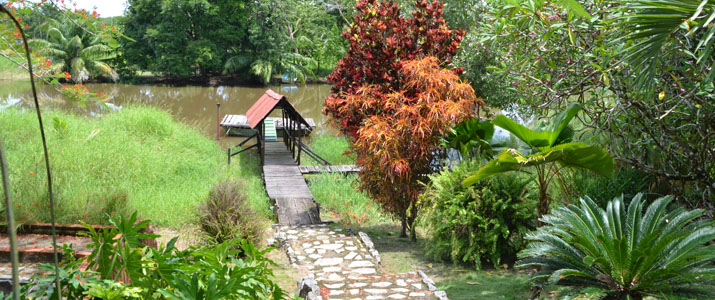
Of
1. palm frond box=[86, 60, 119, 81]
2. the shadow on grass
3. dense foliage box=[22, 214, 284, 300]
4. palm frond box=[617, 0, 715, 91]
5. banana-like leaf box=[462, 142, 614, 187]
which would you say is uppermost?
palm frond box=[86, 60, 119, 81]

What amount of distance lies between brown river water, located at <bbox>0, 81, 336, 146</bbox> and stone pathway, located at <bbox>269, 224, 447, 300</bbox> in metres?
12.4

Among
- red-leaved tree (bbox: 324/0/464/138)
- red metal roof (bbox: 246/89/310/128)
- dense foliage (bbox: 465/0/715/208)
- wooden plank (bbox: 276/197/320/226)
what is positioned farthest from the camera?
red metal roof (bbox: 246/89/310/128)

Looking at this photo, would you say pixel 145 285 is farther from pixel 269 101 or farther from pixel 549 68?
pixel 269 101

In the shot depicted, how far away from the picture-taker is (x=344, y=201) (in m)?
11.7

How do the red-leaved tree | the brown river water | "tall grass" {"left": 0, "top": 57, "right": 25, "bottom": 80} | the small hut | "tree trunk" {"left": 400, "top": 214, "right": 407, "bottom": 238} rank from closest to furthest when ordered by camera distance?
the red-leaved tree < "tree trunk" {"left": 400, "top": 214, "right": 407, "bottom": 238} < the small hut < the brown river water < "tall grass" {"left": 0, "top": 57, "right": 25, "bottom": 80}

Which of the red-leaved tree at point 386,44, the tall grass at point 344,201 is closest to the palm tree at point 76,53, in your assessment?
the tall grass at point 344,201

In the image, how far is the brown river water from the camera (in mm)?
25516

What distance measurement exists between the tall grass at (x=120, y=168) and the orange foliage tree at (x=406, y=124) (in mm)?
2712

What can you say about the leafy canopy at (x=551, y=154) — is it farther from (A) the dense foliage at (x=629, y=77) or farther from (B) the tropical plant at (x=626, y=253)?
(B) the tropical plant at (x=626, y=253)

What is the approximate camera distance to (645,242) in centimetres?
511

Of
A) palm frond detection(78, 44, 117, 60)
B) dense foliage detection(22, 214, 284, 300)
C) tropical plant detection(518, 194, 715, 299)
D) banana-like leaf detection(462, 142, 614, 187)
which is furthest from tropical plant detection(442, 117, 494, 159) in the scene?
palm frond detection(78, 44, 117, 60)

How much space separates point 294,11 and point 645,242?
117ft

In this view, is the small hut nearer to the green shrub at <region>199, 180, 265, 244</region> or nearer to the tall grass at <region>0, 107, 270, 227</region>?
the tall grass at <region>0, 107, 270, 227</region>

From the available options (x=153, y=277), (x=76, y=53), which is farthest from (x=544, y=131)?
(x=76, y=53)
